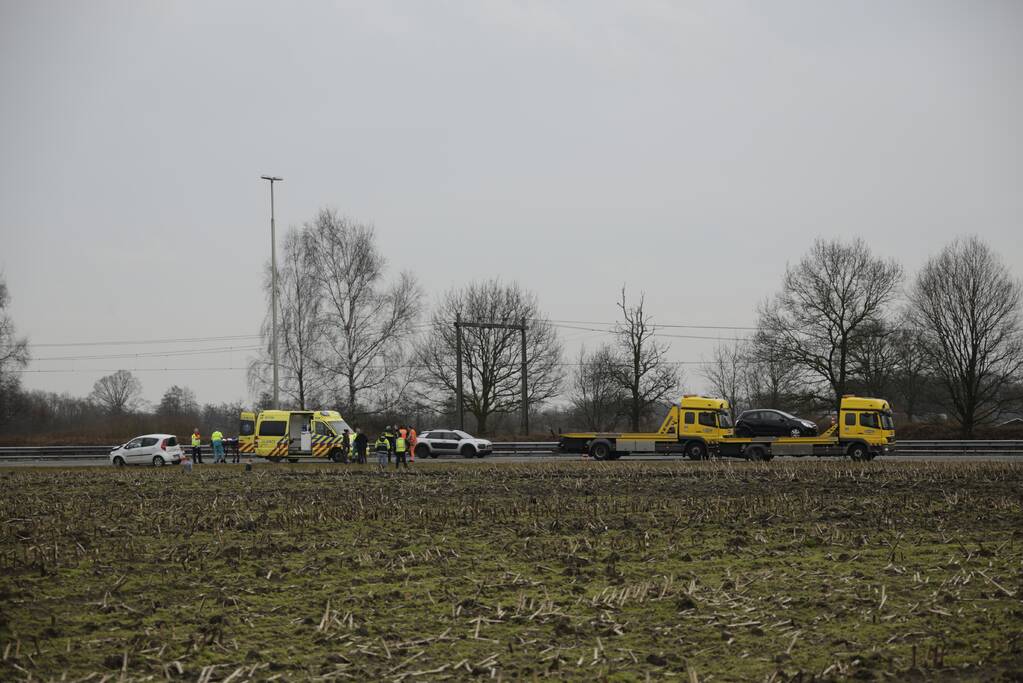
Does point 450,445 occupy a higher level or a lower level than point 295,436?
lower

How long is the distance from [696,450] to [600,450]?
388cm

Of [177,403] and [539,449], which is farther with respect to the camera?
[177,403]

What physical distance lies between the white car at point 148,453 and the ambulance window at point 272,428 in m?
4.03

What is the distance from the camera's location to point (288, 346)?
53.1 m

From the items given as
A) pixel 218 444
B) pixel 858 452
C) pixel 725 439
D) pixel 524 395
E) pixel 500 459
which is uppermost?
pixel 524 395

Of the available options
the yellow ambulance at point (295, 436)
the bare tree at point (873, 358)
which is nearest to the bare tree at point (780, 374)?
the bare tree at point (873, 358)

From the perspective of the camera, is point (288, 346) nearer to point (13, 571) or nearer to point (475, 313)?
point (475, 313)

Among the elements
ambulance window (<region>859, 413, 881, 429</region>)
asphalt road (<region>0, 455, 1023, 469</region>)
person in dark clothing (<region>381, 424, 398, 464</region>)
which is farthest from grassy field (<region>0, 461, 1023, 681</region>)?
asphalt road (<region>0, 455, 1023, 469</region>)

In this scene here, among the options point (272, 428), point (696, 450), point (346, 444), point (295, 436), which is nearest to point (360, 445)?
point (346, 444)

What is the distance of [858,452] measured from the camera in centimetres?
3741

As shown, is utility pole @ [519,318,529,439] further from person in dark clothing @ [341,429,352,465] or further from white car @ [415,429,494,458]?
person in dark clothing @ [341,429,352,465]

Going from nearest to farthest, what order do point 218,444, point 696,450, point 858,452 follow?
point 858,452 → point 696,450 → point 218,444

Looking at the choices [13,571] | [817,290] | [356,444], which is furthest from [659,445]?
[13,571]

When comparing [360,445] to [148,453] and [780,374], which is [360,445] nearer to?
[148,453]
